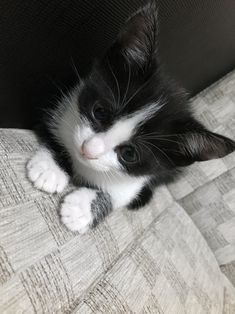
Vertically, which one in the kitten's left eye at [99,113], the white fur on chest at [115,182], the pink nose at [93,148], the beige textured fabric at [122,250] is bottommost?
the beige textured fabric at [122,250]

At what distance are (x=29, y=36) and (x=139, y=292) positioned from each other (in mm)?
773

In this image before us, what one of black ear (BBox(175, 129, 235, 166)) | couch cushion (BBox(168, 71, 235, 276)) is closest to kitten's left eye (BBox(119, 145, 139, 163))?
black ear (BBox(175, 129, 235, 166))

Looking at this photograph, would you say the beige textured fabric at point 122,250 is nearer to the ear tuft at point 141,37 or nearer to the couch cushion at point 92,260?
the couch cushion at point 92,260

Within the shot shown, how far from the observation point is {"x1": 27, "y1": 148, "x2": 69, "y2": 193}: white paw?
3.47 feet

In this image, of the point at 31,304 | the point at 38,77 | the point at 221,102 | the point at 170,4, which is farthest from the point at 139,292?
the point at 221,102

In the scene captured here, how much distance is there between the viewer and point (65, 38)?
115 cm

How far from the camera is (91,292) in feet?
3.46

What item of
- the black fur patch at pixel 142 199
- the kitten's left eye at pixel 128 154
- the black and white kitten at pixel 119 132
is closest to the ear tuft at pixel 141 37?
the black and white kitten at pixel 119 132

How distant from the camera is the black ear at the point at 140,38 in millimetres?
1044

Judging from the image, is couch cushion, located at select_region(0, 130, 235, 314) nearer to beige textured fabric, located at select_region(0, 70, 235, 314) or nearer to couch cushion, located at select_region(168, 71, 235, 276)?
beige textured fabric, located at select_region(0, 70, 235, 314)

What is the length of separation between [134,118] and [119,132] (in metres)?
0.06

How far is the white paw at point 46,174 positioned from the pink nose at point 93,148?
4.5 inches

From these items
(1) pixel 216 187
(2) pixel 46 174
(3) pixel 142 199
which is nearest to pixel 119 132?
(2) pixel 46 174

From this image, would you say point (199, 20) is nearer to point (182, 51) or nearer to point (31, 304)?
point (182, 51)
